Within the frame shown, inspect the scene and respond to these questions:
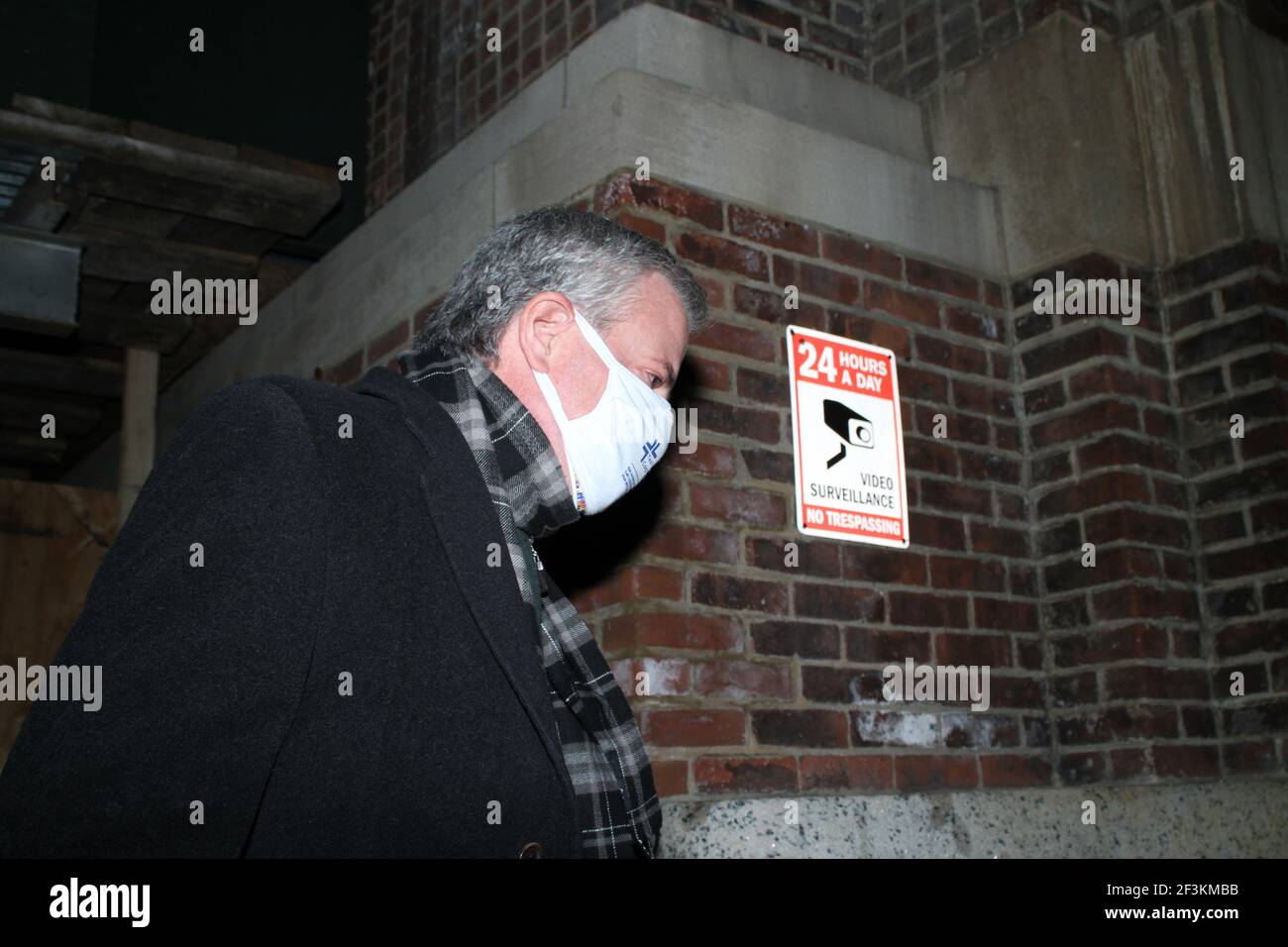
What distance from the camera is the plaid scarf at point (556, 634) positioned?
5.41ft

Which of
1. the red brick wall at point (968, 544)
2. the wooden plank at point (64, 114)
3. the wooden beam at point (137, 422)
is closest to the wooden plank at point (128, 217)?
the wooden plank at point (64, 114)

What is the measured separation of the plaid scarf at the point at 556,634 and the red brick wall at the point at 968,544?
0.74 metres

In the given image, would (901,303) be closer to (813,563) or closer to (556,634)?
(813,563)

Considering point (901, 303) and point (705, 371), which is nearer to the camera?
point (705, 371)

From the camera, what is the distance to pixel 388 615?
1.37 meters

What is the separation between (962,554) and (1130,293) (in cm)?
95

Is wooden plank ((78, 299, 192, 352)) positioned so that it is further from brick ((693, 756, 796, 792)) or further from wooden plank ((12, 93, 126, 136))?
brick ((693, 756, 796, 792))

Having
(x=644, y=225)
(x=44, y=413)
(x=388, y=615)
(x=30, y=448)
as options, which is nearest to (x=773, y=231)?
(x=644, y=225)

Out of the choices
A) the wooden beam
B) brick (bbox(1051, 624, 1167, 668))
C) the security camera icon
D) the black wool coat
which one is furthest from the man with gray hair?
the wooden beam

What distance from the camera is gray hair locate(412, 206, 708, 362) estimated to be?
1851mm

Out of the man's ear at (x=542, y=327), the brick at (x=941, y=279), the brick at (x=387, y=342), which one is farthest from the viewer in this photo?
the brick at (x=387, y=342)

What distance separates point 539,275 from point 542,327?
0.30 feet

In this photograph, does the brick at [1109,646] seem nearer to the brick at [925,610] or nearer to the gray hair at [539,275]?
the brick at [925,610]
